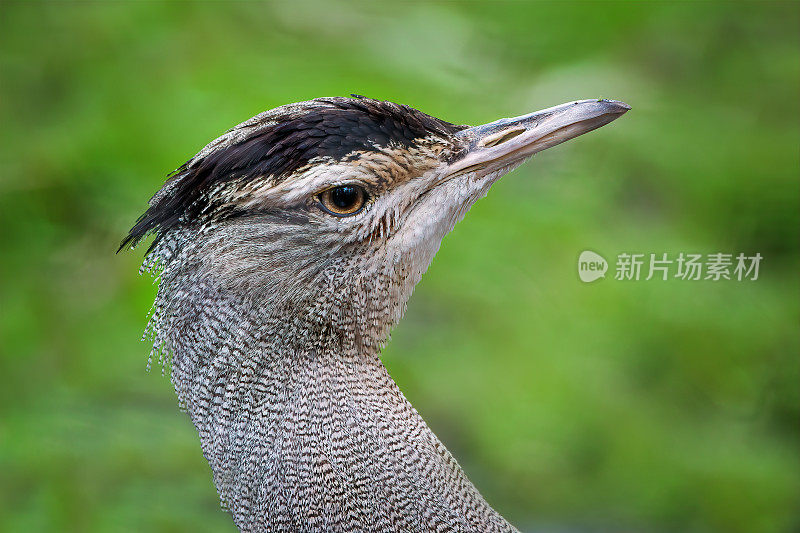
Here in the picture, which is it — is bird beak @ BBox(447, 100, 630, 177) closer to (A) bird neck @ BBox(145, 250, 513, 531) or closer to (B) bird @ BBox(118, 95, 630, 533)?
(B) bird @ BBox(118, 95, 630, 533)

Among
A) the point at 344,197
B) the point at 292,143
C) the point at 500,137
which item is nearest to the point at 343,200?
the point at 344,197

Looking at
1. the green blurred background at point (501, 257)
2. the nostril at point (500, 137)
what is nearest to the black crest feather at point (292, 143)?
the nostril at point (500, 137)

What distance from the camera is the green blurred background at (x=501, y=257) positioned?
249 centimetres

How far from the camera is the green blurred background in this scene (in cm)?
249

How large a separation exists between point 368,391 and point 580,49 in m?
2.01

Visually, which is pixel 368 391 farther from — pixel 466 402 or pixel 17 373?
pixel 17 373

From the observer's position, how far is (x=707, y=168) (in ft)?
9.48

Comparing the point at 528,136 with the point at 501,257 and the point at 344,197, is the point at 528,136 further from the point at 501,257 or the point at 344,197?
the point at 501,257

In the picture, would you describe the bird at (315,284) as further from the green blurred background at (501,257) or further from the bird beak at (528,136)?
the green blurred background at (501,257)

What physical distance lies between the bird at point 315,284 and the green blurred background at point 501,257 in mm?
1110

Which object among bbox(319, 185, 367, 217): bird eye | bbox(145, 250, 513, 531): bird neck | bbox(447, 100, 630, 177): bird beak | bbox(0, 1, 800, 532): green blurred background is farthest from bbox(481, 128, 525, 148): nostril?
bbox(0, 1, 800, 532): green blurred background

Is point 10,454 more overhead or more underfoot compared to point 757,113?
more underfoot

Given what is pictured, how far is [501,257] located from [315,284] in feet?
4.73

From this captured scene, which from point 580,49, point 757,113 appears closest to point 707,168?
point 757,113
